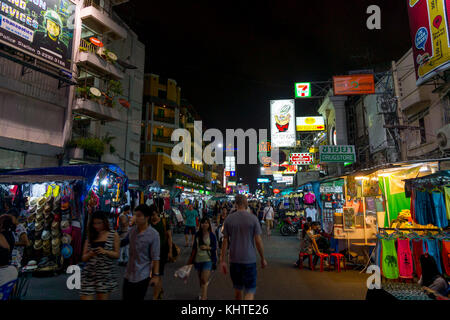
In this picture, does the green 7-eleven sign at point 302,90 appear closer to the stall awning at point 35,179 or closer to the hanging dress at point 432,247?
the hanging dress at point 432,247

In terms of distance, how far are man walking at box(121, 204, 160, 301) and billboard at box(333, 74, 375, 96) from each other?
14.7 meters

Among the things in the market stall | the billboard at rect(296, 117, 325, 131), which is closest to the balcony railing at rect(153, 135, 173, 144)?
the billboard at rect(296, 117, 325, 131)

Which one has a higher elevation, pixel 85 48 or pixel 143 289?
pixel 85 48

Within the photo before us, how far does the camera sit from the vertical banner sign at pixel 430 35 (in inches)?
423

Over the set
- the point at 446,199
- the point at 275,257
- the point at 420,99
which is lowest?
the point at 275,257

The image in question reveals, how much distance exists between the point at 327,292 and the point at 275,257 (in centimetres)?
454

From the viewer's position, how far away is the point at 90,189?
862cm

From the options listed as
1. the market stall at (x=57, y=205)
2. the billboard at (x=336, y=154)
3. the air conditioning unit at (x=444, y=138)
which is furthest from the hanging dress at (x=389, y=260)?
the market stall at (x=57, y=205)

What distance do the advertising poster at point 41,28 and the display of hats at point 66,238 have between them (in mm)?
9565

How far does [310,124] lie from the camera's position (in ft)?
84.9

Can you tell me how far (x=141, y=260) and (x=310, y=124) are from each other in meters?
24.4
